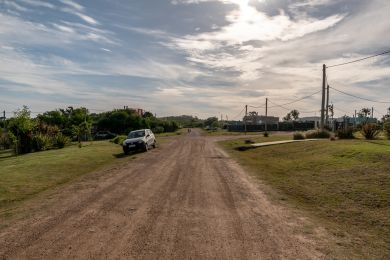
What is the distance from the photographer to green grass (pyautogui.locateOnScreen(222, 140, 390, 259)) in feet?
21.9

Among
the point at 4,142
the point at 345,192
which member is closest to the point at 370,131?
the point at 345,192

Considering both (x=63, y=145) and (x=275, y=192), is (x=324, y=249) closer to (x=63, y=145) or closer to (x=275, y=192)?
(x=275, y=192)

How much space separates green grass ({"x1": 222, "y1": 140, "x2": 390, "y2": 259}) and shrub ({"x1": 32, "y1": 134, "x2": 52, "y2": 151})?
21678mm

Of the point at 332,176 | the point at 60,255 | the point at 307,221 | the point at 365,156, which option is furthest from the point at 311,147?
the point at 60,255

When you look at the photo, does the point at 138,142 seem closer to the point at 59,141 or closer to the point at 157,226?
the point at 59,141

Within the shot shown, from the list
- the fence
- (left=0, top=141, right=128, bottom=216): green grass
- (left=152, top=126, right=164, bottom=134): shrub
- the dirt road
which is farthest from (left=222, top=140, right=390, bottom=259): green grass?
the fence

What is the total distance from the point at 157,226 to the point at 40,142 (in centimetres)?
2844

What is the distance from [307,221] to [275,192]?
3431mm

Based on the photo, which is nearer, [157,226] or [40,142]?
[157,226]

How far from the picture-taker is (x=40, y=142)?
3231 cm

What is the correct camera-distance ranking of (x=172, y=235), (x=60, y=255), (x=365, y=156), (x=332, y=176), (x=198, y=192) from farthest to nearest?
(x=365, y=156) → (x=332, y=176) → (x=198, y=192) → (x=172, y=235) → (x=60, y=255)

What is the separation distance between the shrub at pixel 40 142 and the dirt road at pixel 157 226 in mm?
22327

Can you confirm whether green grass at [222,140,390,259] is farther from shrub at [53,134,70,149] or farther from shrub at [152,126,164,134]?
shrub at [152,126,164,134]

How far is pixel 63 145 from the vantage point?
34.2 metres
